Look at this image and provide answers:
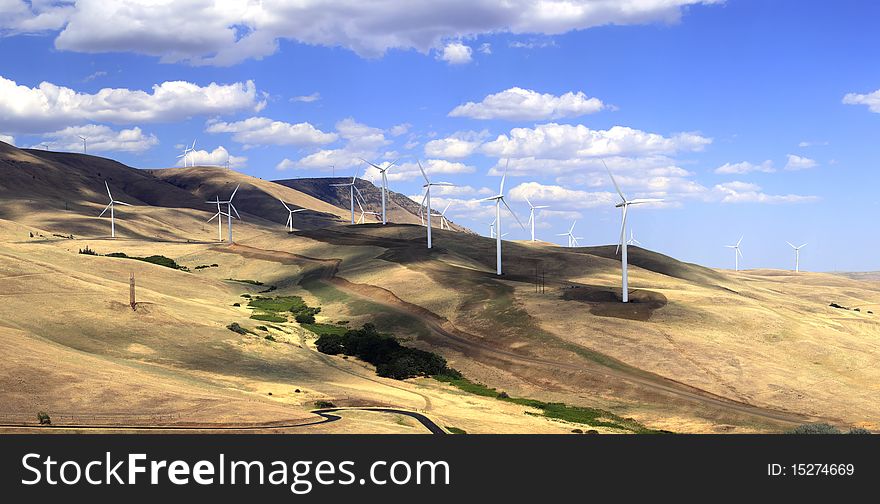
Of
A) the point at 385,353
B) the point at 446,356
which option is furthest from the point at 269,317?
the point at 446,356

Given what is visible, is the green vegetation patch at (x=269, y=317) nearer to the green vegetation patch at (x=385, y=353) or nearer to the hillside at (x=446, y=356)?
the hillside at (x=446, y=356)

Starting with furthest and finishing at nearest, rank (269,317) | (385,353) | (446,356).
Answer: (269,317)
(446,356)
(385,353)

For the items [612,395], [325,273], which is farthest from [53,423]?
[325,273]

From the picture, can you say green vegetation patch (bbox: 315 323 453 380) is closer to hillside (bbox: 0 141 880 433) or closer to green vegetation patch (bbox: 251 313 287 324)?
hillside (bbox: 0 141 880 433)

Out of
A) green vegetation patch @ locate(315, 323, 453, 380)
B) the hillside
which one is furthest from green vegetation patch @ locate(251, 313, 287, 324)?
green vegetation patch @ locate(315, 323, 453, 380)

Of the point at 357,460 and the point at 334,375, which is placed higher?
the point at 357,460

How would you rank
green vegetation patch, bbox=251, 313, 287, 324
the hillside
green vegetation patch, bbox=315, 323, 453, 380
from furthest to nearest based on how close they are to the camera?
green vegetation patch, bbox=251, 313, 287, 324 < green vegetation patch, bbox=315, 323, 453, 380 < the hillside

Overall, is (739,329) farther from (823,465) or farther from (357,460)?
(357,460)

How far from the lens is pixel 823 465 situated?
40.1m

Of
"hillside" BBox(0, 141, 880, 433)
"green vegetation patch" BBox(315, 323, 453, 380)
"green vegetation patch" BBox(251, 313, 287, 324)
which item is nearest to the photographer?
"hillside" BBox(0, 141, 880, 433)

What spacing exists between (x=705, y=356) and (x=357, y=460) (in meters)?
82.8

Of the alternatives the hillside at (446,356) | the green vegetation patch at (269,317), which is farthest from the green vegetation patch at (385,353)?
the green vegetation patch at (269,317)

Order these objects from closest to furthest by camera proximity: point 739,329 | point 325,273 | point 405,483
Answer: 1. point 405,483
2. point 739,329
3. point 325,273

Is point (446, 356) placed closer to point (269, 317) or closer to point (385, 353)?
point (385, 353)
